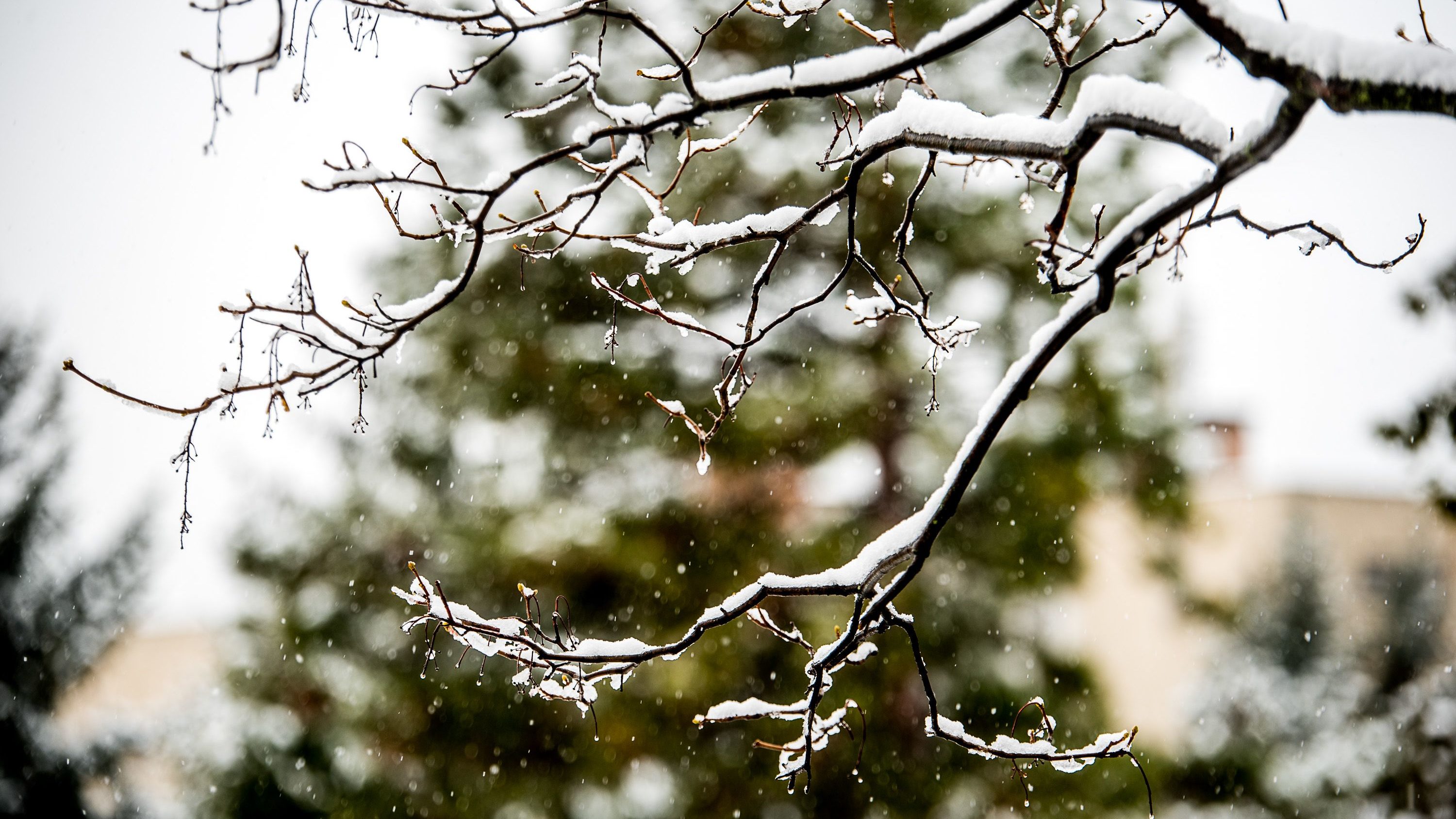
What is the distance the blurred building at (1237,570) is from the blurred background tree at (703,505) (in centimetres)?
752

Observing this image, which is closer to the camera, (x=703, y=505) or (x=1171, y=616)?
(x=703, y=505)

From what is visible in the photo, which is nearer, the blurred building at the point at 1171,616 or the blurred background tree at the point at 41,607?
the blurred background tree at the point at 41,607

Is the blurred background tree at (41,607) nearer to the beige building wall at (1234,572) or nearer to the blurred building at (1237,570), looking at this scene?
the blurred building at (1237,570)

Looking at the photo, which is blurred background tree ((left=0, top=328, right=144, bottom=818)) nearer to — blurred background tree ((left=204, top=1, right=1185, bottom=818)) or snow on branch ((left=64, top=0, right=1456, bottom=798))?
blurred background tree ((left=204, top=1, right=1185, bottom=818))

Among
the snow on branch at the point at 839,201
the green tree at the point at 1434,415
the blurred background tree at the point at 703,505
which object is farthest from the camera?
the blurred background tree at the point at 703,505

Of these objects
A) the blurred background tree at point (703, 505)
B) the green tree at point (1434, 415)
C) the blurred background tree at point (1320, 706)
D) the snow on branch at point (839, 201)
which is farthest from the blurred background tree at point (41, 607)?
the green tree at point (1434, 415)

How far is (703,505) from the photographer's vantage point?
737 cm

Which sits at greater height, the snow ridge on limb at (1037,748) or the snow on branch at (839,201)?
the snow on branch at (839,201)

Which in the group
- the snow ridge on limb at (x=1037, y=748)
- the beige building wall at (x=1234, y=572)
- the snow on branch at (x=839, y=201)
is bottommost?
the snow ridge on limb at (x=1037, y=748)

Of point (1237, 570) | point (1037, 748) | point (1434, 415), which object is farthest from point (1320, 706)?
point (1037, 748)

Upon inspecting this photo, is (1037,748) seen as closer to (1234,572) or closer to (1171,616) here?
(1171,616)

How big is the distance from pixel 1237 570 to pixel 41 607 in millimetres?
20676

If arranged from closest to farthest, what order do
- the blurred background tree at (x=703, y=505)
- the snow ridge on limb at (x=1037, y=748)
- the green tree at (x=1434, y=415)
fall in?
1. the snow ridge on limb at (x=1037, y=748)
2. the green tree at (x=1434, y=415)
3. the blurred background tree at (x=703, y=505)

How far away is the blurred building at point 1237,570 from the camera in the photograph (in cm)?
1559
